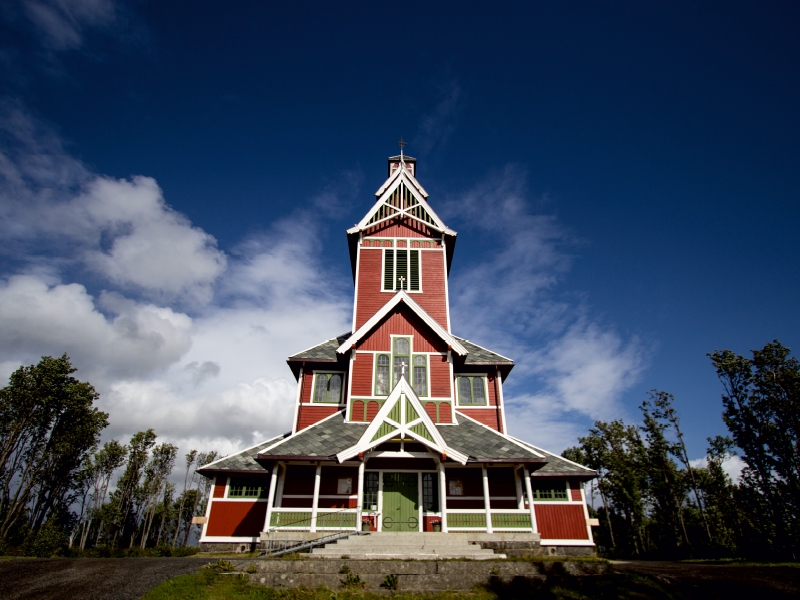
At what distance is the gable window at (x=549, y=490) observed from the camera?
1859 centimetres

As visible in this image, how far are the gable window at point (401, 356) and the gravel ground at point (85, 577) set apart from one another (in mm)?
10415

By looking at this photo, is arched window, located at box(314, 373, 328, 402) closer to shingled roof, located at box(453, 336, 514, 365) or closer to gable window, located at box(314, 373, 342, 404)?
gable window, located at box(314, 373, 342, 404)

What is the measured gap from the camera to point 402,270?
24.5 metres

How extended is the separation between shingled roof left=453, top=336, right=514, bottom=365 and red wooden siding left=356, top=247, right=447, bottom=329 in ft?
6.99

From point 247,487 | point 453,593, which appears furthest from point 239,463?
point 453,593

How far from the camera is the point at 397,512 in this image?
1666 cm

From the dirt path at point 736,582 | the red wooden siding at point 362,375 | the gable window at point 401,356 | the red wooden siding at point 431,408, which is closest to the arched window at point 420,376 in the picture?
→ the gable window at point 401,356

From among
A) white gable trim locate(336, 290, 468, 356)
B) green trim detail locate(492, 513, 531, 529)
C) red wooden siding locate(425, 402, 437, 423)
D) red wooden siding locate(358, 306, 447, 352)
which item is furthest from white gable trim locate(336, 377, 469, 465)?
white gable trim locate(336, 290, 468, 356)

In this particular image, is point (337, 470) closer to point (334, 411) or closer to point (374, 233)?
point (334, 411)

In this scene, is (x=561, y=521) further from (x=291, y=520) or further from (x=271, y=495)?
(x=271, y=495)

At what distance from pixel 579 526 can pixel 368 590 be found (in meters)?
12.2

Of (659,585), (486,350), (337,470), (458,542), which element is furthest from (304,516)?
(486,350)

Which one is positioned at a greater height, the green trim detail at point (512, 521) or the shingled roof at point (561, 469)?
the shingled roof at point (561, 469)

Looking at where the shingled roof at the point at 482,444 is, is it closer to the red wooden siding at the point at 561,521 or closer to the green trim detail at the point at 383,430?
the green trim detail at the point at 383,430
